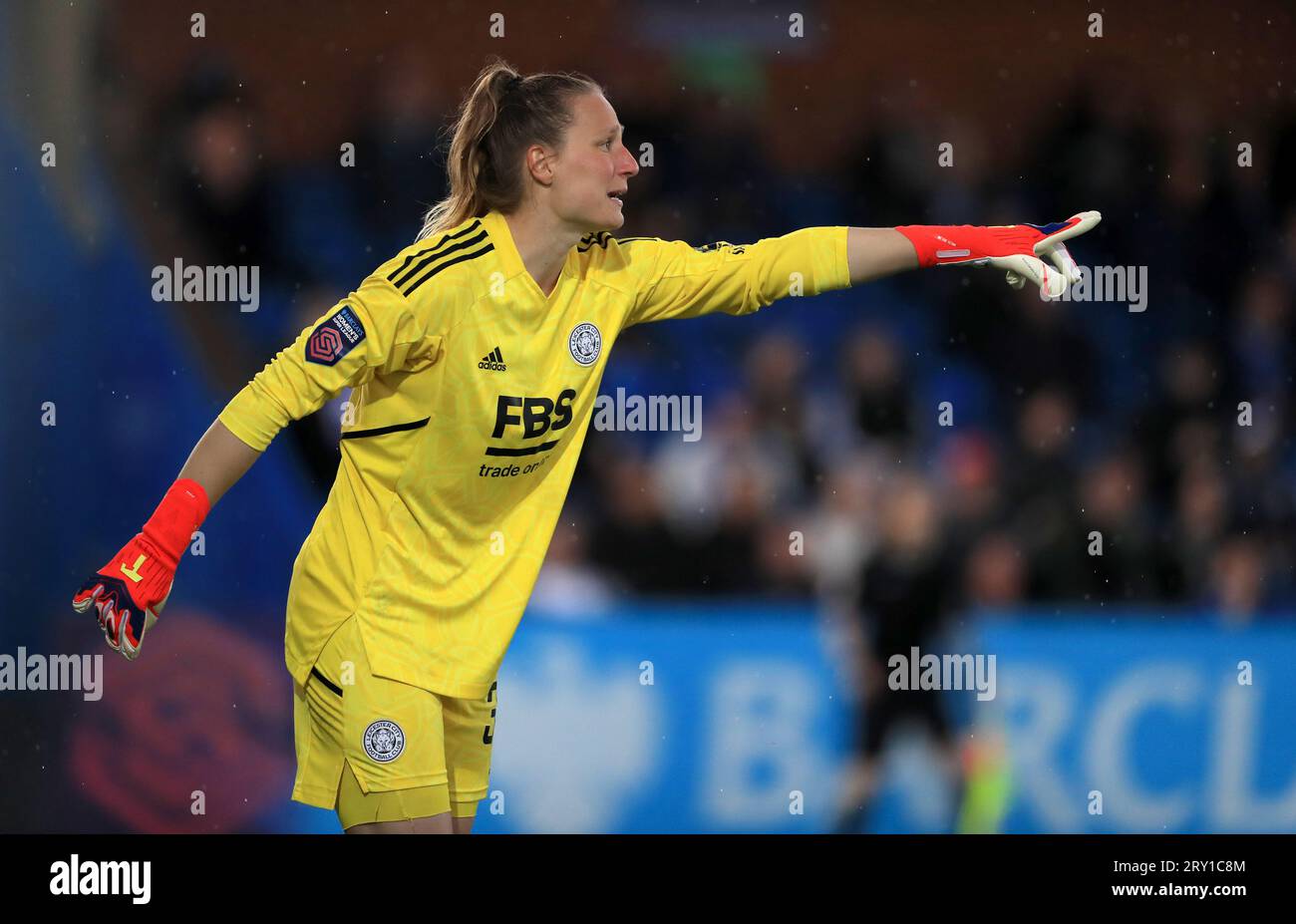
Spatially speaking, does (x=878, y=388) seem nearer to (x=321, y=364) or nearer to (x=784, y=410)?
(x=784, y=410)

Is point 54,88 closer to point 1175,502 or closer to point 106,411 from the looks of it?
point 106,411

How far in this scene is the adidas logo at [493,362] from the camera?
321 centimetres

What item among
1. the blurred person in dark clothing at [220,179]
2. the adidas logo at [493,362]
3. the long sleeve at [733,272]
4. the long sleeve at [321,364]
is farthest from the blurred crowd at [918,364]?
the long sleeve at [321,364]

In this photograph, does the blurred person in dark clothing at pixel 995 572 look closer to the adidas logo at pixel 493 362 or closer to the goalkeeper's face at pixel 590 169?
the goalkeeper's face at pixel 590 169

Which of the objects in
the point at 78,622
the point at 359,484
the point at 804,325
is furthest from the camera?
the point at 804,325

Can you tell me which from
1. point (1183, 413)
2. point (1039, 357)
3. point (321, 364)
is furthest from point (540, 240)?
point (1183, 413)

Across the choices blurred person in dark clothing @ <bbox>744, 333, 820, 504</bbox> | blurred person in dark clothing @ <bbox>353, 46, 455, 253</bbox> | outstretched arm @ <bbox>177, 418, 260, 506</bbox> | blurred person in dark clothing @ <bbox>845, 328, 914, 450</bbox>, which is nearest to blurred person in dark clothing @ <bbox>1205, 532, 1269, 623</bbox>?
blurred person in dark clothing @ <bbox>845, 328, 914, 450</bbox>

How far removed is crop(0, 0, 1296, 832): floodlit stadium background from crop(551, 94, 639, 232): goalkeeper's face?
2.10 m

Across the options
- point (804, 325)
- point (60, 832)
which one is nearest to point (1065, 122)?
point (804, 325)

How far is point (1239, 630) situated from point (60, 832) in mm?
3942

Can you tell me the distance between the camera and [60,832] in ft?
17.3

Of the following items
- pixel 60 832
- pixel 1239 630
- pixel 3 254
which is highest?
pixel 3 254

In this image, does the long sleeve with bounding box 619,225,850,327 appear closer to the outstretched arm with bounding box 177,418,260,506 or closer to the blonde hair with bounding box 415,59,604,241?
the blonde hair with bounding box 415,59,604,241

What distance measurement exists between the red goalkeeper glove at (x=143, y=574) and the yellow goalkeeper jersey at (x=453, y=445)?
285mm
